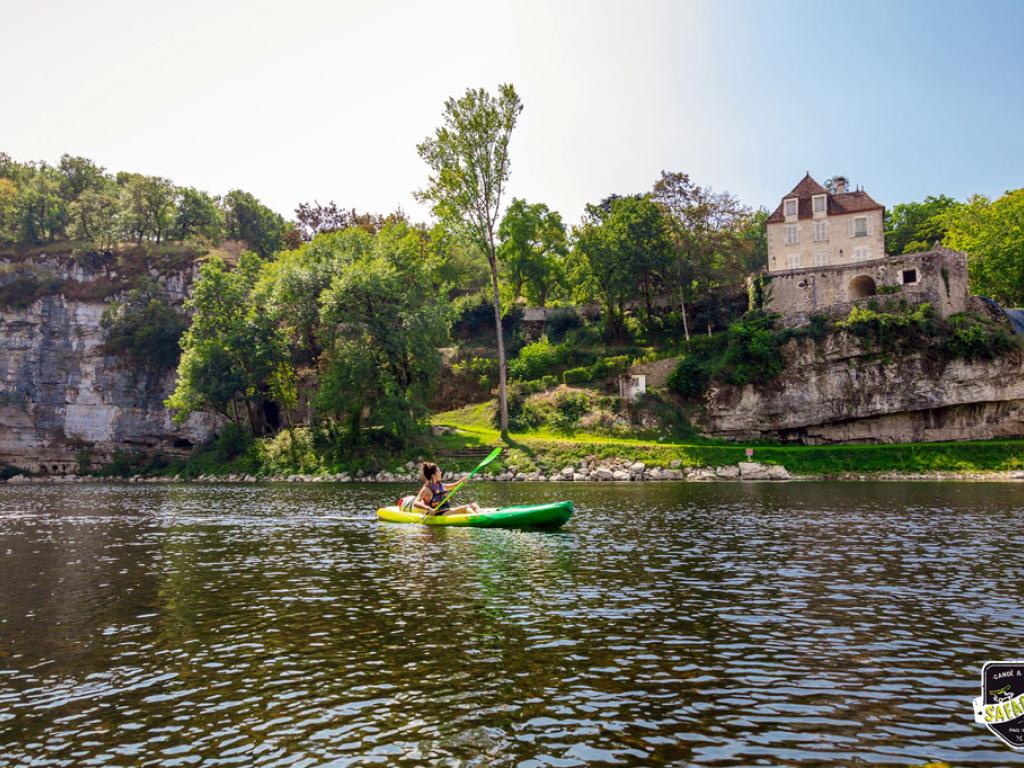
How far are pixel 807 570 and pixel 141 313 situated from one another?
223ft

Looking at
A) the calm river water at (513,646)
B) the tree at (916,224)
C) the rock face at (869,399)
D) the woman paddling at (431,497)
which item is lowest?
the calm river water at (513,646)

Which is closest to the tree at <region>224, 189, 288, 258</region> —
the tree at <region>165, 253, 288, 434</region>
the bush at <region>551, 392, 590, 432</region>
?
the tree at <region>165, 253, 288, 434</region>

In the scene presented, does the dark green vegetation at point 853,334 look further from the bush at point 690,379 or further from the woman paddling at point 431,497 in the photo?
the woman paddling at point 431,497

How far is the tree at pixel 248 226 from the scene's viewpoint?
88.1m

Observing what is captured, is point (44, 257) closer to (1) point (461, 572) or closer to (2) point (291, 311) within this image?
(2) point (291, 311)

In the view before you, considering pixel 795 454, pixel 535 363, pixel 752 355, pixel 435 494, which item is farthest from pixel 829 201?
pixel 435 494

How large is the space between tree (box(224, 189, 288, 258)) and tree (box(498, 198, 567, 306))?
30329mm

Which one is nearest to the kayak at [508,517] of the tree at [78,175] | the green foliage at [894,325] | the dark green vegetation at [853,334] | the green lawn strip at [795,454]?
the green lawn strip at [795,454]

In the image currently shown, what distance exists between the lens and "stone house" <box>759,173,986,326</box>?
5425cm

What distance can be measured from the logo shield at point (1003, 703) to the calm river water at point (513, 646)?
8.8 inches

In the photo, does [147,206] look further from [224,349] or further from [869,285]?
[869,285]

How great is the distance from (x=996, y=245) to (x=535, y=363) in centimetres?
4354

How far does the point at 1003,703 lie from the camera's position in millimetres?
8016

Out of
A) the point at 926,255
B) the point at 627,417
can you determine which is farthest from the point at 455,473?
the point at 926,255
